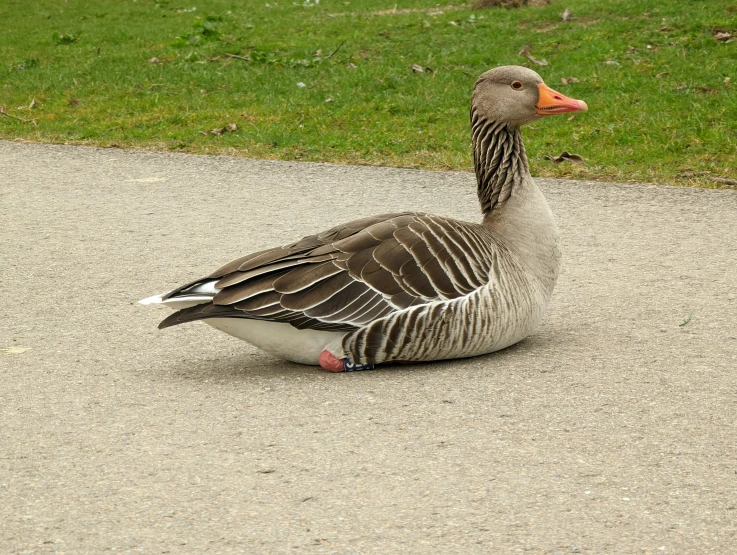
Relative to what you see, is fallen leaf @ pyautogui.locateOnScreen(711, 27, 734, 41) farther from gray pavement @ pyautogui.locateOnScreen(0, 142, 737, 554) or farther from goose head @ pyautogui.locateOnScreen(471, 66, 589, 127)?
goose head @ pyautogui.locateOnScreen(471, 66, 589, 127)

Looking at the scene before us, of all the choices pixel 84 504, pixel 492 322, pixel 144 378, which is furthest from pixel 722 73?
pixel 84 504

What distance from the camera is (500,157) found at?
16.5ft

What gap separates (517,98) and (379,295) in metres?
1.25

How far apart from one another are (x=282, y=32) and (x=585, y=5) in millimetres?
4219

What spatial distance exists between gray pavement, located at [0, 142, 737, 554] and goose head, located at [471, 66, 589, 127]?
41.8 inches

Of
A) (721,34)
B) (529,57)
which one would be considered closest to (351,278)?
(529,57)

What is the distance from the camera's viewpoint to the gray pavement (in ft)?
10.6

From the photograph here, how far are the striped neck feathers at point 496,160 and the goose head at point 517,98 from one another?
2.3 inches

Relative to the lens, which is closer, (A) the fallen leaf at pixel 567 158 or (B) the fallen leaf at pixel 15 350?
(B) the fallen leaf at pixel 15 350

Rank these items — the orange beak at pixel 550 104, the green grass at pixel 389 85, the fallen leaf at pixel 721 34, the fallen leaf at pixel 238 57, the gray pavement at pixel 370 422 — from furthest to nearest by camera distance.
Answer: the fallen leaf at pixel 238 57 < the fallen leaf at pixel 721 34 < the green grass at pixel 389 85 < the orange beak at pixel 550 104 < the gray pavement at pixel 370 422

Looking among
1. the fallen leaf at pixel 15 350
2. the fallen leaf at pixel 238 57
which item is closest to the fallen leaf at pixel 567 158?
the fallen leaf at pixel 15 350

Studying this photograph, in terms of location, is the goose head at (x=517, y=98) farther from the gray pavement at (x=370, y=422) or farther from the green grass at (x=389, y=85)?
the green grass at (x=389, y=85)

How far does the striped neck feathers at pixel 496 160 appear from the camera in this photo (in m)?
4.98

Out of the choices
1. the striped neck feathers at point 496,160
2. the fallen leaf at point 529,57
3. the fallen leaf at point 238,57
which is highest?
the striped neck feathers at point 496,160
